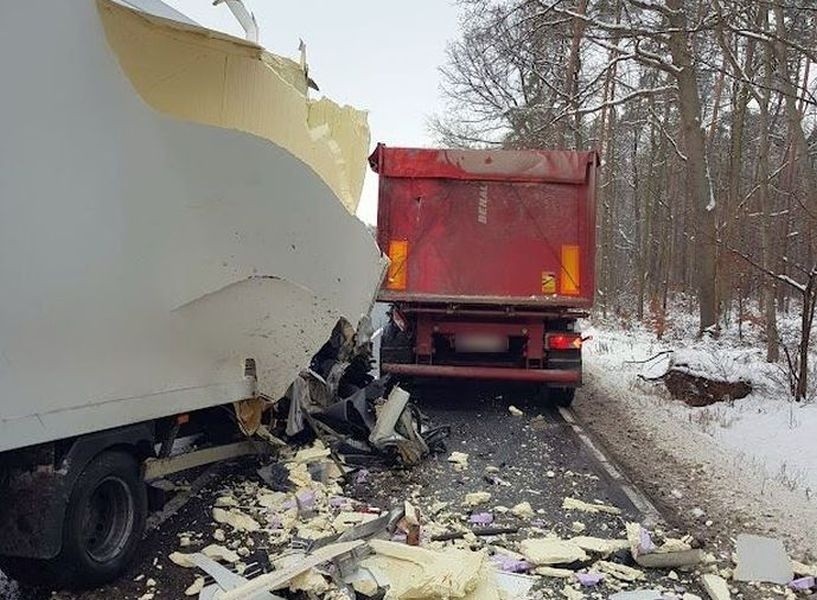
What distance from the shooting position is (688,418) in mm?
9117

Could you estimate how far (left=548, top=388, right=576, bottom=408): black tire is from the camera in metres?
9.70

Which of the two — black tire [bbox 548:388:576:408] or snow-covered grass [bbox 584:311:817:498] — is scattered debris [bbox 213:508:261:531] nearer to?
snow-covered grass [bbox 584:311:817:498]

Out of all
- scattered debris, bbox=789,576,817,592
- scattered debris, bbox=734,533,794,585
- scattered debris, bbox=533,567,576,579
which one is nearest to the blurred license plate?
scattered debris, bbox=734,533,794,585

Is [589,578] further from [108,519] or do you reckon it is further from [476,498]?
[108,519]

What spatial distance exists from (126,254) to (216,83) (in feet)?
3.67

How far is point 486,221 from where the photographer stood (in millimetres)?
9781

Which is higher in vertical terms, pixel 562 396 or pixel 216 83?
pixel 216 83

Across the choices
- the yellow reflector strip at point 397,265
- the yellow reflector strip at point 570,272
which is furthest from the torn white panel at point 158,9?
the yellow reflector strip at point 570,272

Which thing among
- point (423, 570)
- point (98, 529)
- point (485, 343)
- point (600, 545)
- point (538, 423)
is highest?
point (485, 343)

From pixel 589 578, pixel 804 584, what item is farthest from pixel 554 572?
pixel 804 584

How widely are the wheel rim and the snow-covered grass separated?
190 inches

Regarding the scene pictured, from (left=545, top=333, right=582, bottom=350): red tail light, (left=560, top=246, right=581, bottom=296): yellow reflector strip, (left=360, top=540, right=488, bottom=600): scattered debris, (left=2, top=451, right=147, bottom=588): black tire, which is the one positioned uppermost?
(left=560, top=246, right=581, bottom=296): yellow reflector strip

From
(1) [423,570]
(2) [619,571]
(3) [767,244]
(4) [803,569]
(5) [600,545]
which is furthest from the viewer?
(3) [767,244]

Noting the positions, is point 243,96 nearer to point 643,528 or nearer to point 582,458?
point 643,528
